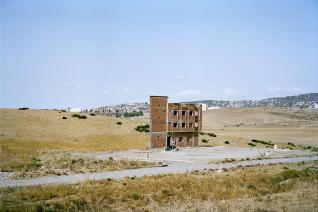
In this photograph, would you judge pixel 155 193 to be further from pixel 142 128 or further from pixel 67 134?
pixel 142 128

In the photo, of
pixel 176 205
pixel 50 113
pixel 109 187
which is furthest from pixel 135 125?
pixel 176 205

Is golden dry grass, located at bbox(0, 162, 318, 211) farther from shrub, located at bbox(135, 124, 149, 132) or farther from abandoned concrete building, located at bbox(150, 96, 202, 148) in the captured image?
shrub, located at bbox(135, 124, 149, 132)

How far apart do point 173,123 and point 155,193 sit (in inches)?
2123

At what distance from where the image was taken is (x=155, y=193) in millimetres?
25953

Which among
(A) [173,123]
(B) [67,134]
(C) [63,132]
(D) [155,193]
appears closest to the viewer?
(D) [155,193]

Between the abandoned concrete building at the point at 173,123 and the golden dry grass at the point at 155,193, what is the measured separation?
43556 millimetres

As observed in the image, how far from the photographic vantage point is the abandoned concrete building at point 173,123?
7750cm

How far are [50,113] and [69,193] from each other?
80393 mm

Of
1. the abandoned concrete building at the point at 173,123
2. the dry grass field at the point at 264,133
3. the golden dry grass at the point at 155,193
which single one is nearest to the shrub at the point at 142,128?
the dry grass field at the point at 264,133

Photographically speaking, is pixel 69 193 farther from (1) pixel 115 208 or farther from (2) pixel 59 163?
(2) pixel 59 163

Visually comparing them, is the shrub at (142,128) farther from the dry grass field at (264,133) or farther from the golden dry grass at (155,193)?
the golden dry grass at (155,193)

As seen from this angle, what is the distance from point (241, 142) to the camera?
98562 mm

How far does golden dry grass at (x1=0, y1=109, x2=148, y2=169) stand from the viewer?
245ft

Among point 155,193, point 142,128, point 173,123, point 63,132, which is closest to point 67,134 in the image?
point 63,132
